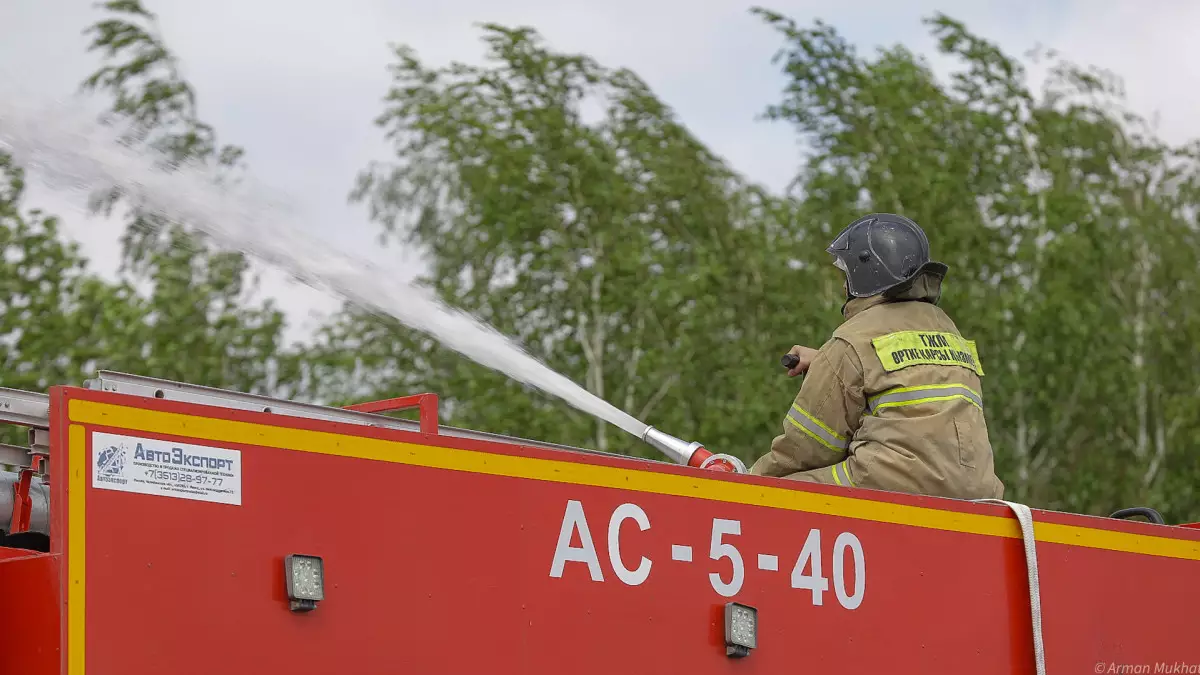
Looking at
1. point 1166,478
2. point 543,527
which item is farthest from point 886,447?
point 1166,478

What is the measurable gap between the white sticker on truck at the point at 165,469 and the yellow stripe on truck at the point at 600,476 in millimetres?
35

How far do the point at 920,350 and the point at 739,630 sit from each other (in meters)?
1.36

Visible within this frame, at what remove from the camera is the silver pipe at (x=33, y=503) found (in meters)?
5.21

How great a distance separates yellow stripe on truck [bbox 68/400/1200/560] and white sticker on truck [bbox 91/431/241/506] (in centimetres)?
3

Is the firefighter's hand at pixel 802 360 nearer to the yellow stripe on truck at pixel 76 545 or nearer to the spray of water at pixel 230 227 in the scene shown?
the spray of water at pixel 230 227

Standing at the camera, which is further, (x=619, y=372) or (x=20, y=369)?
(x=619, y=372)

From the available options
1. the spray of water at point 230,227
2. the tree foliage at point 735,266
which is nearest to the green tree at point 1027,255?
the tree foliage at point 735,266

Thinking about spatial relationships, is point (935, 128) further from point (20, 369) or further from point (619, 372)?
point (20, 369)

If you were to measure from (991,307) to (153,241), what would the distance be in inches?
484

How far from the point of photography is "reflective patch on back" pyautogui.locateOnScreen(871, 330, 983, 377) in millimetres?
5555

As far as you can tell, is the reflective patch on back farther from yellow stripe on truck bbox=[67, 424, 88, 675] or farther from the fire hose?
yellow stripe on truck bbox=[67, 424, 88, 675]

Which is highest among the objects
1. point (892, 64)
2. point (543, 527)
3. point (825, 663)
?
point (892, 64)

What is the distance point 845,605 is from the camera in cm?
501

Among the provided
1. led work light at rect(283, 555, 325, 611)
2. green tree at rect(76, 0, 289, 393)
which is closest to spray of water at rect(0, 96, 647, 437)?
led work light at rect(283, 555, 325, 611)
